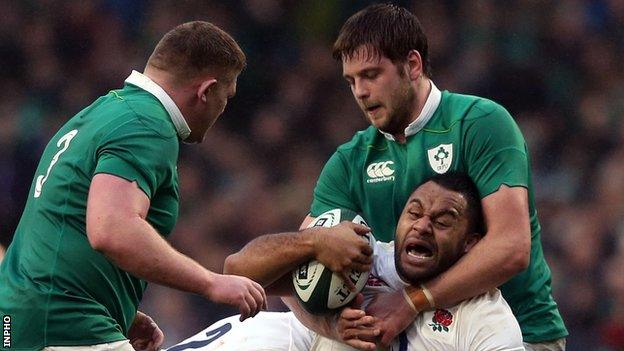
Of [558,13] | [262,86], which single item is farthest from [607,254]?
[262,86]

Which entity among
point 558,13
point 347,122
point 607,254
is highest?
point 558,13

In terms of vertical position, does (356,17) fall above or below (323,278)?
above

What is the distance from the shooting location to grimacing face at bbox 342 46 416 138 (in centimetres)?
461

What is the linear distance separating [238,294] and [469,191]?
1068mm

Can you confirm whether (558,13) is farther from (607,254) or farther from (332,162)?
(332,162)

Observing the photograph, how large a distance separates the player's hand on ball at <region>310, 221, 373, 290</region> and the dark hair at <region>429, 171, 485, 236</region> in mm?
357

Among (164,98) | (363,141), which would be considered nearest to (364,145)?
(363,141)

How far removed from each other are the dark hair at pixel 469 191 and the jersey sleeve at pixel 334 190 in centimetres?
47

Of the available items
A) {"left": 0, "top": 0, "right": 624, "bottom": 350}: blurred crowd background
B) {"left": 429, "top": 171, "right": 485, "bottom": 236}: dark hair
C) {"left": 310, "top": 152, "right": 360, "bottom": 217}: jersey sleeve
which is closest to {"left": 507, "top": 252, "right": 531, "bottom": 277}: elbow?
{"left": 429, "top": 171, "right": 485, "bottom": 236}: dark hair

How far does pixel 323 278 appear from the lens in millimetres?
4281

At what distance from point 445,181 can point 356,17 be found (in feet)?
2.68

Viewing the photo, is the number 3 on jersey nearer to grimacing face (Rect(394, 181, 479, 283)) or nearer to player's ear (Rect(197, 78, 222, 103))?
player's ear (Rect(197, 78, 222, 103))

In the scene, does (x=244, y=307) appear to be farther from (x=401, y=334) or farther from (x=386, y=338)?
(x=401, y=334)

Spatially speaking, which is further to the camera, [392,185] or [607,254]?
[607,254]
